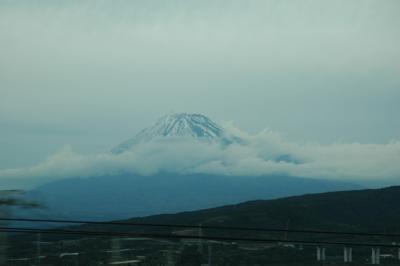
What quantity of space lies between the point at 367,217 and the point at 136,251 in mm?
21399

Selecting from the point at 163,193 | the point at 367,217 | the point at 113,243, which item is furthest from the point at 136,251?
the point at 163,193

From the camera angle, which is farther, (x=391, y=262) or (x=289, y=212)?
(x=289, y=212)

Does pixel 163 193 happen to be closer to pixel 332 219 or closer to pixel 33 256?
pixel 332 219

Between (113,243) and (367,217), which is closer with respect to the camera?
(113,243)

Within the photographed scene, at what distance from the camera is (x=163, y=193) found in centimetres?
13675

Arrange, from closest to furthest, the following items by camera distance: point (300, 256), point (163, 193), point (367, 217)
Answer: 1. point (300, 256)
2. point (367, 217)
3. point (163, 193)

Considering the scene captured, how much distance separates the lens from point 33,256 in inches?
390

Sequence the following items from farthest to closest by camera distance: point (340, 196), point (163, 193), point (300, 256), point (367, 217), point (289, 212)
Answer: point (163, 193), point (340, 196), point (289, 212), point (367, 217), point (300, 256)

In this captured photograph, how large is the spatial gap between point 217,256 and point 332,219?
2253cm

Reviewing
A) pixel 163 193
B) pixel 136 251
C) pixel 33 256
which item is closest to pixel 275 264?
pixel 136 251

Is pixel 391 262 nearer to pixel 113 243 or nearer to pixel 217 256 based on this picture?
pixel 217 256

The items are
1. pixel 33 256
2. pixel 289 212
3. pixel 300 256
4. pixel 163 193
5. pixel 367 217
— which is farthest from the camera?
pixel 163 193

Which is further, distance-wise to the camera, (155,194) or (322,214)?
(155,194)

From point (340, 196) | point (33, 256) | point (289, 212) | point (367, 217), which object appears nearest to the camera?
point (33, 256)
